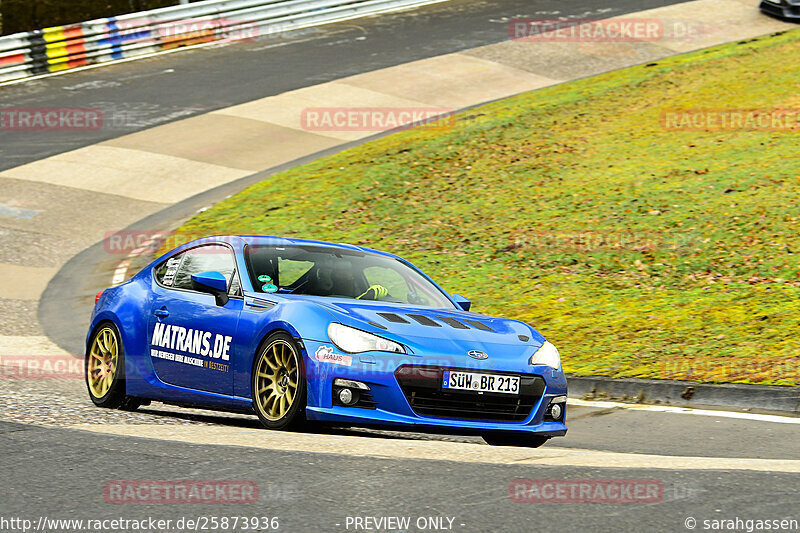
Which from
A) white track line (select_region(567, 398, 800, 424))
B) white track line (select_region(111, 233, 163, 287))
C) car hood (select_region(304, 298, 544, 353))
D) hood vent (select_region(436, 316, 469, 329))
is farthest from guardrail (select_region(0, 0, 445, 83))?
hood vent (select_region(436, 316, 469, 329))

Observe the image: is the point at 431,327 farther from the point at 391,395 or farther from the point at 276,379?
the point at 276,379

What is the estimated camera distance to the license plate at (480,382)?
7254mm

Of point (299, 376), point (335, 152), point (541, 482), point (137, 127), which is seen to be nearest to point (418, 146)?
point (335, 152)

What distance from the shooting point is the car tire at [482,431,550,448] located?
7.63m

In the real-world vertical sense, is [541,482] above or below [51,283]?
above

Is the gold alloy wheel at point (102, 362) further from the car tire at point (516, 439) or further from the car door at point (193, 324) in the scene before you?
the car tire at point (516, 439)

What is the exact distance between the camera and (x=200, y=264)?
28.4ft

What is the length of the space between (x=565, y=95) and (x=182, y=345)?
17.7 m

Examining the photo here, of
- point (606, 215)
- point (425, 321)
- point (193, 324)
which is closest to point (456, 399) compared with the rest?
point (425, 321)

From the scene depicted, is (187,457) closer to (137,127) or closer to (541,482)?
(541,482)

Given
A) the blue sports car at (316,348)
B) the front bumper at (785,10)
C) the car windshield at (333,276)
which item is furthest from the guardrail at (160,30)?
the car windshield at (333,276)

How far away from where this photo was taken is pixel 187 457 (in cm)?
631

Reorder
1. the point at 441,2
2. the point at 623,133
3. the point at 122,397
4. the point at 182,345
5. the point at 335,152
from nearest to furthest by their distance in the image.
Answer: the point at 182,345, the point at 122,397, the point at 623,133, the point at 335,152, the point at 441,2

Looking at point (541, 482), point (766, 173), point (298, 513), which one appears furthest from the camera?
point (766, 173)
